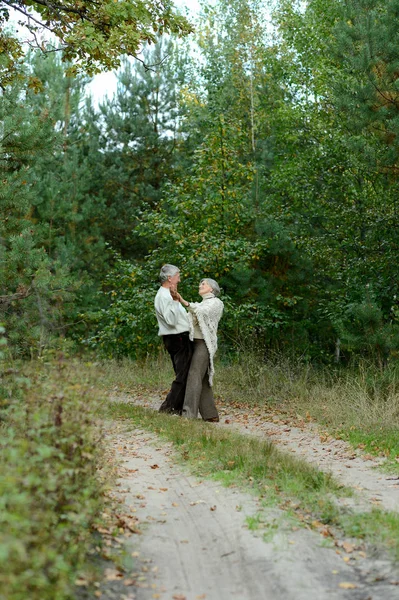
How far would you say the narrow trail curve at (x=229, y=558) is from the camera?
4.81 meters

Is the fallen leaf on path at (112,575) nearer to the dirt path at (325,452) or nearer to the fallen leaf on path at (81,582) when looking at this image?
the fallen leaf on path at (81,582)

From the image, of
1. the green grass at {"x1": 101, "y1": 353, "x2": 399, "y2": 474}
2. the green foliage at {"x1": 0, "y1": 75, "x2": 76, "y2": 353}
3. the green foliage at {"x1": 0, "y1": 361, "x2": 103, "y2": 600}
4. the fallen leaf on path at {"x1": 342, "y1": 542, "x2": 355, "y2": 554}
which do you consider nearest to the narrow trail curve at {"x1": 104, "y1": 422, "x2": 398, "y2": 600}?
the fallen leaf on path at {"x1": 342, "y1": 542, "x2": 355, "y2": 554}

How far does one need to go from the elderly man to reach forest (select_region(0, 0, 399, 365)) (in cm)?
150

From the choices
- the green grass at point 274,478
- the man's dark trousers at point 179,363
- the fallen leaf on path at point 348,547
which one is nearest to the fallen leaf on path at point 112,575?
the green grass at point 274,478

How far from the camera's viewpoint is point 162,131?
24.2m

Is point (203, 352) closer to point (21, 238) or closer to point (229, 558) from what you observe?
point (21, 238)

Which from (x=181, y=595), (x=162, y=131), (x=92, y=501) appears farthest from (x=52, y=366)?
(x=162, y=131)

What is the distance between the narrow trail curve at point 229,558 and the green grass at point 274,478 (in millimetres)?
207

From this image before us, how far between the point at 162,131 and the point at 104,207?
3.22 metres

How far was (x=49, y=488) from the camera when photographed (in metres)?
4.36

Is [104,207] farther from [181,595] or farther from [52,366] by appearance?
[181,595]

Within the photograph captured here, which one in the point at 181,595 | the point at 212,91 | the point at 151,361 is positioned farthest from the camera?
the point at 212,91

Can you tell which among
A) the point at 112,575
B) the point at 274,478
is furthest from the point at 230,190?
the point at 112,575

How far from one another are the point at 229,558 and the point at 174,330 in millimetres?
6416
